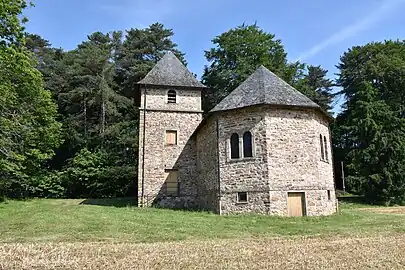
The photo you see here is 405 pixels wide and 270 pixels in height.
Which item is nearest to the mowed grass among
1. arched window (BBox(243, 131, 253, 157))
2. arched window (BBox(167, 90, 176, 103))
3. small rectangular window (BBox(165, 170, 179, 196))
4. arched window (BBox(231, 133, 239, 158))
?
arched window (BBox(243, 131, 253, 157))

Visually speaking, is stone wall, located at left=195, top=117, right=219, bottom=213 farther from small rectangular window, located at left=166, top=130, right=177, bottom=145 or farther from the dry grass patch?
the dry grass patch

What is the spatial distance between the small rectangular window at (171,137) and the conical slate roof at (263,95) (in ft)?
20.4

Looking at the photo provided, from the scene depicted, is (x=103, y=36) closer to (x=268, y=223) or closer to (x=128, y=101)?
(x=128, y=101)

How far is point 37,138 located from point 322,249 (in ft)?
75.4

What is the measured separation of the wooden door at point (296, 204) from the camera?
17.3 metres

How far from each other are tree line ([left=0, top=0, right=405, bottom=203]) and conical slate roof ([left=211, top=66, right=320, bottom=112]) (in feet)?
40.6

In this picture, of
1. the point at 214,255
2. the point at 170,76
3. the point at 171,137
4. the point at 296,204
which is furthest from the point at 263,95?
the point at 214,255

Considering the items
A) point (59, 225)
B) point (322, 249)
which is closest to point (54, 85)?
point (59, 225)

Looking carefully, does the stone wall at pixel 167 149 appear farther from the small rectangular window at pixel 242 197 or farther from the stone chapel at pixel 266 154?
the small rectangular window at pixel 242 197

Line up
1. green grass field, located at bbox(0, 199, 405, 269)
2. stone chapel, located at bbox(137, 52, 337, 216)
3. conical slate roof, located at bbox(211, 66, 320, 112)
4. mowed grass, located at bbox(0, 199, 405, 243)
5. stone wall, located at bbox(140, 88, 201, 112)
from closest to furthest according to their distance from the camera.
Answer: green grass field, located at bbox(0, 199, 405, 269) → mowed grass, located at bbox(0, 199, 405, 243) → stone chapel, located at bbox(137, 52, 337, 216) → conical slate roof, located at bbox(211, 66, 320, 112) → stone wall, located at bbox(140, 88, 201, 112)

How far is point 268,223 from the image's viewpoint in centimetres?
1491

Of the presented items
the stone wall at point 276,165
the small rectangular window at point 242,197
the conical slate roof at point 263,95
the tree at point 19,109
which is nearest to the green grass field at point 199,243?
the stone wall at point 276,165

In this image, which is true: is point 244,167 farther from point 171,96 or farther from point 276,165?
point 171,96

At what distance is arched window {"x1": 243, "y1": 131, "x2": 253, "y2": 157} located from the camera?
1809 centimetres
